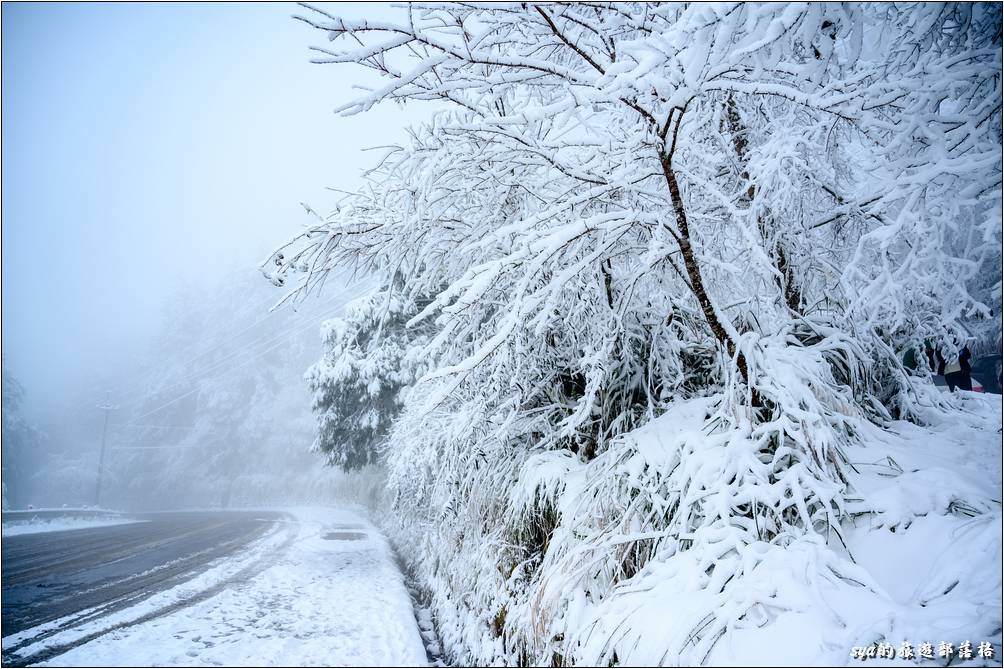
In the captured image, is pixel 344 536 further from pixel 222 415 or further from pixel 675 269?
pixel 222 415

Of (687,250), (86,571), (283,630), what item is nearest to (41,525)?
(86,571)

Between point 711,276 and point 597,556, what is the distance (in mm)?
1886

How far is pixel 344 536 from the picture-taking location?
1427cm

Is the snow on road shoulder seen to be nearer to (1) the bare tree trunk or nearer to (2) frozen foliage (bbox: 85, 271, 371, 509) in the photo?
(1) the bare tree trunk

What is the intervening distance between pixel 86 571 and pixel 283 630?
5583mm

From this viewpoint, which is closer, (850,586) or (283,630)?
(850,586)

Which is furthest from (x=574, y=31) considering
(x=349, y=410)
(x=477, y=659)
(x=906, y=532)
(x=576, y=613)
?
(x=349, y=410)

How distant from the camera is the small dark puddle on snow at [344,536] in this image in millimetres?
13703

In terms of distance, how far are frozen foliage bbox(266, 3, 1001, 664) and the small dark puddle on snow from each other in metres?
10.8

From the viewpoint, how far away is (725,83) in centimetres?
193

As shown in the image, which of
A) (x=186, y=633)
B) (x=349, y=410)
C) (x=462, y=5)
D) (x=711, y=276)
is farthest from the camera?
(x=349, y=410)

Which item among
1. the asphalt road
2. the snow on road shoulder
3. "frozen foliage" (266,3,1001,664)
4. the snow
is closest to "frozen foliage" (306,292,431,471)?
the asphalt road

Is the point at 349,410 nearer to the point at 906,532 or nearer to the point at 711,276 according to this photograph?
the point at 711,276

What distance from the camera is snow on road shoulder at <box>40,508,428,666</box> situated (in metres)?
4.36
